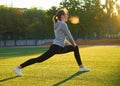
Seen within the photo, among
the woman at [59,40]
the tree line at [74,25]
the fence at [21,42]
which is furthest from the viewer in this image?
the fence at [21,42]

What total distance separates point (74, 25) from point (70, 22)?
0.86 meters

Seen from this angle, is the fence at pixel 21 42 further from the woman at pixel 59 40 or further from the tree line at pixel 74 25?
the woman at pixel 59 40

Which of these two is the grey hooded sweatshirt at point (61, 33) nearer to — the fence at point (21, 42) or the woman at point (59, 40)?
the woman at point (59, 40)

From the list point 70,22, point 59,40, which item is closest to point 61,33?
point 59,40

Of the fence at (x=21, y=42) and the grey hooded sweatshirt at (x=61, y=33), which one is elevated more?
the grey hooded sweatshirt at (x=61, y=33)

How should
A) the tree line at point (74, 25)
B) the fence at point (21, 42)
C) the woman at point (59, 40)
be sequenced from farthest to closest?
the fence at point (21, 42)
the tree line at point (74, 25)
the woman at point (59, 40)

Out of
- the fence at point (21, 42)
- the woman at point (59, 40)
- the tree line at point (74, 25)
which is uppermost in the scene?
the woman at point (59, 40)

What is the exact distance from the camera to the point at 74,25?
181 feet

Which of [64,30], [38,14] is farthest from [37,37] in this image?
[64,30]

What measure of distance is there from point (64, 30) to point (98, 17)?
4812 centimetres

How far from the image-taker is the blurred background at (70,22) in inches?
2165

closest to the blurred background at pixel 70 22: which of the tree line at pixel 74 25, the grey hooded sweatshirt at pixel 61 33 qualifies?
the tree line at pixel 74 25

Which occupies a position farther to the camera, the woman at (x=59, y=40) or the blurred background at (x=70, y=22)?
the blurred background at (x=70, y=22)

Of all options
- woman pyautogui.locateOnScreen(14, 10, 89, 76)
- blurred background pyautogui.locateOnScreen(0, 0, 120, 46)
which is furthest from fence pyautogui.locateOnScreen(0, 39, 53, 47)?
woman pyautogui.locateOnScreen(14, 10, 89, 76)
